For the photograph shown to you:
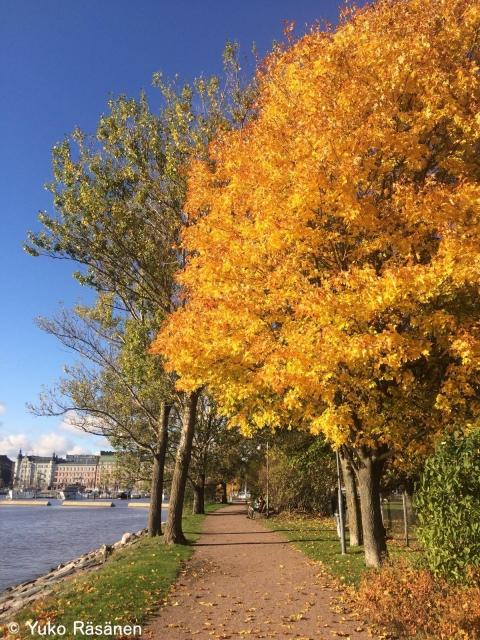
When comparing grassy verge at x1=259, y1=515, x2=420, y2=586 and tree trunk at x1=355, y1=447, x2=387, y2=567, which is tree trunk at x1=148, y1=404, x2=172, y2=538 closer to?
grassy verge at x1=259, y1=515, x2=420, y2=586

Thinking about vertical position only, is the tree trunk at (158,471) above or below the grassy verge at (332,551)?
above

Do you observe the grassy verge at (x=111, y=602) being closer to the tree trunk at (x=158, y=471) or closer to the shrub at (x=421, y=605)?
the shrub at (x=421, y=605)

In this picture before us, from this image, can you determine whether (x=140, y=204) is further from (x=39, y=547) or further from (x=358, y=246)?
(x=39, y=547)

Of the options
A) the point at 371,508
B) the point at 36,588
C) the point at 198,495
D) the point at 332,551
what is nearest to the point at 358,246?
the point at 371,508

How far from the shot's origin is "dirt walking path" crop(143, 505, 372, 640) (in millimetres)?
6273

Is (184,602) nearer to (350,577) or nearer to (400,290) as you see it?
(350,577)

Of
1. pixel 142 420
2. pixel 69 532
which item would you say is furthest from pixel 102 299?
pixel 69 532

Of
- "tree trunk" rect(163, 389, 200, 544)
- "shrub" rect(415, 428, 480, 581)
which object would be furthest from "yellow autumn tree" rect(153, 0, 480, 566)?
"tree trunk" rect(163, 389, 200, 544)

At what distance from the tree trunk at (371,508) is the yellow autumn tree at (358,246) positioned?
1.3 inches

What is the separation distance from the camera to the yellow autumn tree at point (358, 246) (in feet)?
23.5

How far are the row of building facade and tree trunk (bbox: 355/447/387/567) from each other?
188 meters

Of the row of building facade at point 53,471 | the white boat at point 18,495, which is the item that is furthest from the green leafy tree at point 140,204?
the row of building facade at point 53,471

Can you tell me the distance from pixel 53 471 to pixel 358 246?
678 ft

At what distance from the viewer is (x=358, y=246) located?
8.72 m
